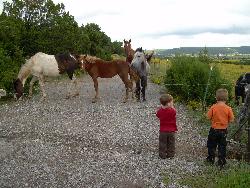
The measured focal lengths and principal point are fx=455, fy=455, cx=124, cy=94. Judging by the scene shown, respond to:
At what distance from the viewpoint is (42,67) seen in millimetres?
17391

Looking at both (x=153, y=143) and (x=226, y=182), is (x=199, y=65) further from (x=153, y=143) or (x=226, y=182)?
(x=226, y=182)

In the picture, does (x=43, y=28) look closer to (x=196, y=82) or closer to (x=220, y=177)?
(x=196, y=82)

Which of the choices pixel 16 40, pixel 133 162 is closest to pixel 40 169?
pixel 133 162

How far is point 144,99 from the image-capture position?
17156 mm

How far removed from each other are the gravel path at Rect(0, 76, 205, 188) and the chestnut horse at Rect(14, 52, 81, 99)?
2.40 ft

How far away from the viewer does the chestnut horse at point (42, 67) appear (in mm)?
17042

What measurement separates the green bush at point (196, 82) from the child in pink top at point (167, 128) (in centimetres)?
671

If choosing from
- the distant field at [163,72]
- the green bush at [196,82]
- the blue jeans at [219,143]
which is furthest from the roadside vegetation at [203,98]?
the distant field at [163,72]

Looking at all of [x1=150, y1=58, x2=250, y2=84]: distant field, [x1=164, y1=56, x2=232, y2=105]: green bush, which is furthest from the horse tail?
[x1=150, y1=58, x2=250, y2=84]: distant field

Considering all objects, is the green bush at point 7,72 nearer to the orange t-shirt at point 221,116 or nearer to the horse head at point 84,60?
the horse head at point 84,60

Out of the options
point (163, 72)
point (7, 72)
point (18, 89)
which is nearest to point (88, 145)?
point (18, 89)

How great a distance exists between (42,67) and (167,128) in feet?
29.2

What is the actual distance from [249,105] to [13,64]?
11.1 meters

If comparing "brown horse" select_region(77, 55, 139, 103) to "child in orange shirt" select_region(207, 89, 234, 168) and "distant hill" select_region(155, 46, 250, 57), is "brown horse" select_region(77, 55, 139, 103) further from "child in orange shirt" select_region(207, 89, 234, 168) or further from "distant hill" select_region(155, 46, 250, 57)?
"child in orange shirt" select_region(207, 89, 234, 168)
